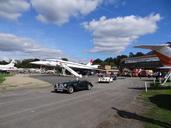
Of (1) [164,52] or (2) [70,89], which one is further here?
(1) [164,52]

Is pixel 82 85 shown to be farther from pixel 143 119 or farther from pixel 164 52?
Answer: pixel 143 119

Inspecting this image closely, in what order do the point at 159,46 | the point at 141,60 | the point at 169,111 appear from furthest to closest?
the point at 141,60
the point at 159,46
the point at 169,111

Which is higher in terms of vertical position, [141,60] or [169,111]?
[141,60]

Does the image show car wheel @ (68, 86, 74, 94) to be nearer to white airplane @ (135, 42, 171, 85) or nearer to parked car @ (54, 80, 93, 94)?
parked car @ (54, 80, 93, 94)

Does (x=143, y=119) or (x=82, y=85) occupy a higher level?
(x=82, y=85)

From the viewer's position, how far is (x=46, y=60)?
86625 millimetres

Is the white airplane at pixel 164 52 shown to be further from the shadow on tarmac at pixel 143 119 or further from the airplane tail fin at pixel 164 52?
the shadow on tarmac at pixel 143 119

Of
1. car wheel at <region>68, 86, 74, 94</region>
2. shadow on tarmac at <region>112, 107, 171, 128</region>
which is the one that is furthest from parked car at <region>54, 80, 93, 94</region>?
shadow on tarmac at <region>112, 107, 171, 128</region>

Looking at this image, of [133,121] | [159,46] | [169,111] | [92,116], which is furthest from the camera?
[159,46]

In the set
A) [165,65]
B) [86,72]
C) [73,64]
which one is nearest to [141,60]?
[165,65]

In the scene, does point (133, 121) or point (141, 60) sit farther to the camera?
point (141, 60)

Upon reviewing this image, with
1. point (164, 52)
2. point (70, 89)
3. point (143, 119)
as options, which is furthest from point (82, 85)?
point (143, 119)

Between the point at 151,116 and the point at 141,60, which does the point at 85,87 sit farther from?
the point at 141,60

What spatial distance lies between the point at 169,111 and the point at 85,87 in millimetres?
15073
